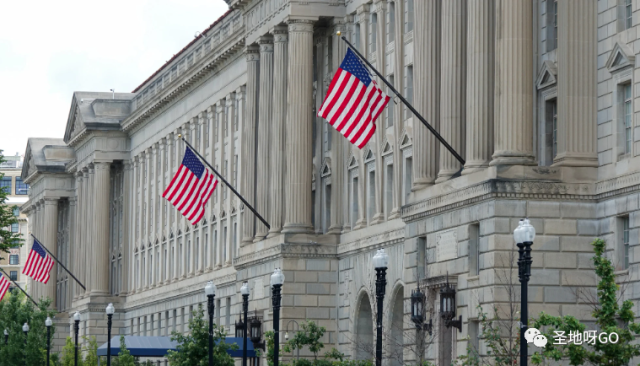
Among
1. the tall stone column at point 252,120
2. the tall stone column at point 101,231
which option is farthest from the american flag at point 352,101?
the tall stone column at point 101,231

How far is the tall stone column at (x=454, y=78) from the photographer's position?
52281 millimetres

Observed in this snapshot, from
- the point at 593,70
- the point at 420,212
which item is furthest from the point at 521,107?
the point at 420,212

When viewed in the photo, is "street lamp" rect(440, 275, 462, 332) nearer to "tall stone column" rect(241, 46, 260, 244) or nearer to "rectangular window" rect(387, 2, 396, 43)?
"rectangular window" rect(387, 2, 396, 43)

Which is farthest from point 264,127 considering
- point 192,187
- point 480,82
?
point 480,82

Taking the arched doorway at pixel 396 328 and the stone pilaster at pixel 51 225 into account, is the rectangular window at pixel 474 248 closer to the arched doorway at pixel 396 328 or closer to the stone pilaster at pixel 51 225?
the arched doorway at pixel 396 328

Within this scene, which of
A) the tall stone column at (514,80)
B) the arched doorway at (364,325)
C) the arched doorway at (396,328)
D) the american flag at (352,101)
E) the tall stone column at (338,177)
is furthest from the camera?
the tall stone column at (338,177)

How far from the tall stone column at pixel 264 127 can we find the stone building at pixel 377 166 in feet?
0.31

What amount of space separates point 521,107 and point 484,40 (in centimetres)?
301

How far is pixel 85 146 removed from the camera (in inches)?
5212

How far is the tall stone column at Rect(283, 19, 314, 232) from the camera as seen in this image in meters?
70.9

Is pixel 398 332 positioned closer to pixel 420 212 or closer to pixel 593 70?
pixel 420 212

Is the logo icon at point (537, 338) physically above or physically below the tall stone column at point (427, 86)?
below

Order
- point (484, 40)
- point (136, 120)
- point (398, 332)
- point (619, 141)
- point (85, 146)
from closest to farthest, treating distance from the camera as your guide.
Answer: point (619, 141) → point (484, 40) → point (398, 332) → point (136, 120) → point (85, 146)

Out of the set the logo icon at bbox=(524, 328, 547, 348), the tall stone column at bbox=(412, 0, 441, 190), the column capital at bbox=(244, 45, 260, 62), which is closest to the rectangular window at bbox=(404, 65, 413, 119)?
the tall stone column at bbox=(412, 0, 441, 190)
